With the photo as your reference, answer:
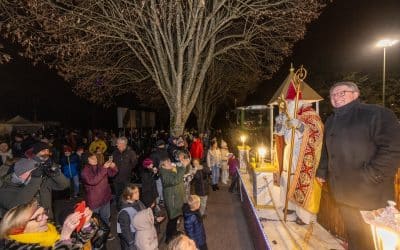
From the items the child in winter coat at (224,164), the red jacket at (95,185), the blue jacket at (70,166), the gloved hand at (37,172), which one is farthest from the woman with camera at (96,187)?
the child in winter coat at (224,164)

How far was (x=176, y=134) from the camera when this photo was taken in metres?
12.2

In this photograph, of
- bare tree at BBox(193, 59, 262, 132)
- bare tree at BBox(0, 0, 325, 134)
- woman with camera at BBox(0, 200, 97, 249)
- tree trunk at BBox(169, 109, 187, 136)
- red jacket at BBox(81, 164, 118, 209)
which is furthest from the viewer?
bare tree at BBox(193, 59, 262, 132)

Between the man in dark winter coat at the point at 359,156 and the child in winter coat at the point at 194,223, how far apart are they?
2441 millimetres

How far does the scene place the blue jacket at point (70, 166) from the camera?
10.3 meters

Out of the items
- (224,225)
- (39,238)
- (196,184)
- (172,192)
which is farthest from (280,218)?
(39,238)

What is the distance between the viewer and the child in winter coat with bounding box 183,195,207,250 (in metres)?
5.31

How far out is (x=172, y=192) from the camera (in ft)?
21.7

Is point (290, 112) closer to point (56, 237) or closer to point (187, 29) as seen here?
point (56, 237)

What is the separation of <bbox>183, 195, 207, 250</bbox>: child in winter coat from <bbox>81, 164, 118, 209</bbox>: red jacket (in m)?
1.88

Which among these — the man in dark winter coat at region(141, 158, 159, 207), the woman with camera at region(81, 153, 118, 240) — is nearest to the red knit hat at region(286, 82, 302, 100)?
the man in dark winter coat at region(141, 158, 159, 207)

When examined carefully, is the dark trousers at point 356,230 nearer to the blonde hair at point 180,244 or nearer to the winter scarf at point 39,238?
the blonde hair at point 180,244

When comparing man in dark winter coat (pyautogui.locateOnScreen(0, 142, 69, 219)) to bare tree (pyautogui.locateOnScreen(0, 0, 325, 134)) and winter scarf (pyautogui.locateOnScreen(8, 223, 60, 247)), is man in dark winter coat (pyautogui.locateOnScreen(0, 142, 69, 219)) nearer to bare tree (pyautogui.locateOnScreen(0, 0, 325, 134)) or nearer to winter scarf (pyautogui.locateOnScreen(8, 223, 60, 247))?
winter scarf (pyautogui.locateOnScreen(8, 223, 60, 247))

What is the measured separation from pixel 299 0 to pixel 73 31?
763 centimetres

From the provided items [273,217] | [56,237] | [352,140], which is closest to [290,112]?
[273,217]
